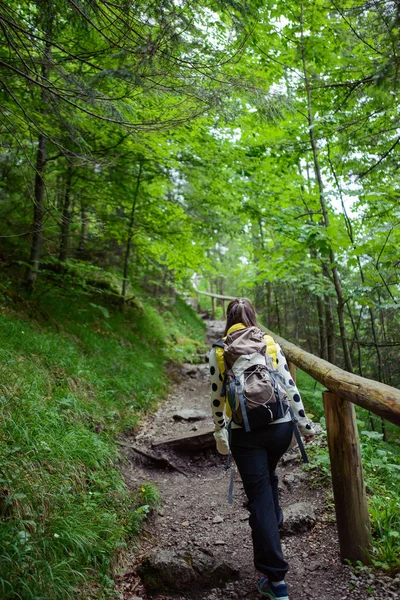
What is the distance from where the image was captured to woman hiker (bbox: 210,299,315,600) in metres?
2.76

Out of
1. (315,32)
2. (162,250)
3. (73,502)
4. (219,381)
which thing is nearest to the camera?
(219,381)

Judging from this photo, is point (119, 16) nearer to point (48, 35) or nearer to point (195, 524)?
point (48, 35)

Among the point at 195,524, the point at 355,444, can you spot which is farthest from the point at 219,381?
the point at 195,524

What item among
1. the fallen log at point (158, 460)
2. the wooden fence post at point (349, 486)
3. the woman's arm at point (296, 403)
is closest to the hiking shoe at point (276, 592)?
the wooden fence post at point (349, 486)

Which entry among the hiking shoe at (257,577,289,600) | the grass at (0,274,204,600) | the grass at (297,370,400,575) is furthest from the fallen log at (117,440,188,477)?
the hiking shoe at (257,577,289,600)

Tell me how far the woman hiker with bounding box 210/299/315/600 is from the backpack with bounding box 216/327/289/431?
0.07m

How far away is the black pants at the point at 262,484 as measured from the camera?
2.77 metres

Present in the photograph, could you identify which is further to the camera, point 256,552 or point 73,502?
point 73,502

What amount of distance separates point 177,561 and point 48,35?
5.32m

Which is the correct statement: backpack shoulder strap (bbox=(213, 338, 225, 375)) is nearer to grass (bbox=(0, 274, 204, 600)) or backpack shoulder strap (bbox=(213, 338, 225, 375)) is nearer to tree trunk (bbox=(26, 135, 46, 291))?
grass (bbox=(0, 274, 204, 600))

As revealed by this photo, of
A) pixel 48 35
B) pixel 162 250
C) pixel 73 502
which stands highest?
pixel 48 35

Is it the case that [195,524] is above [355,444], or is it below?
below

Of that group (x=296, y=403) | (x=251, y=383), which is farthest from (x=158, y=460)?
(x=251, y=383)

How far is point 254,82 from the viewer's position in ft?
13.8
